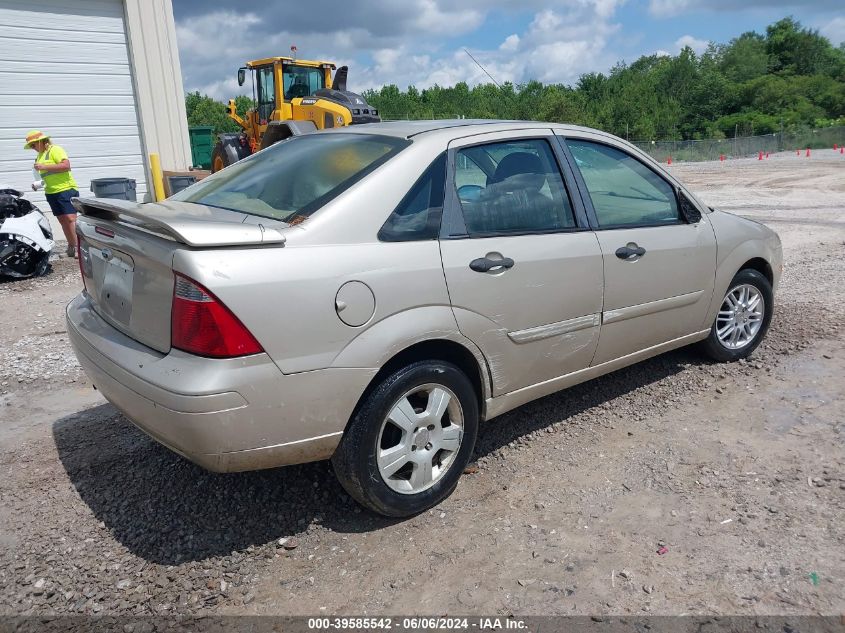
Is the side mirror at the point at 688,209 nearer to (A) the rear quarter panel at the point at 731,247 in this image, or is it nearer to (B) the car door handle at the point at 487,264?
(A) the rear quarter panel at the point at 731,247

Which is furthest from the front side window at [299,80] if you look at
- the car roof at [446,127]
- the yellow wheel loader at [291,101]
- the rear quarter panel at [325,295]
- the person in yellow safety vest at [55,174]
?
the rear quarter panel at [325,295]

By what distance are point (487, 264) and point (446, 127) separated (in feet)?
2.75

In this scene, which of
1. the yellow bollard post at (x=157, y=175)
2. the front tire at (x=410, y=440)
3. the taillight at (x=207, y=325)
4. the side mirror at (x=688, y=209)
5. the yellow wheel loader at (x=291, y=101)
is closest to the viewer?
the taillight at (x=207, y=325)

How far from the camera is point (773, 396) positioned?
180 inches

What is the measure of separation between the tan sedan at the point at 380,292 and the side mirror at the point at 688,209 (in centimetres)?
4

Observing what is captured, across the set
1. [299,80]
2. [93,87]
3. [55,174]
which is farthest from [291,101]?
[55,174]

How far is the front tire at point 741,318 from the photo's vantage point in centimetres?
491

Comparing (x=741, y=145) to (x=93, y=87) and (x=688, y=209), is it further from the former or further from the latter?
(x=688, y=209)

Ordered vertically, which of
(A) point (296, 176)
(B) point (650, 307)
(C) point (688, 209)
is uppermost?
(A) point (296, 176)

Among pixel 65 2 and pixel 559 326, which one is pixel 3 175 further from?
pixel 559 326

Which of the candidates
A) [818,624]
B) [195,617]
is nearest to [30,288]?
[195,617]

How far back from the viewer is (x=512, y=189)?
361 cm

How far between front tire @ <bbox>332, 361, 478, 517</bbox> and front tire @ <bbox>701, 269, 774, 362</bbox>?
245cm

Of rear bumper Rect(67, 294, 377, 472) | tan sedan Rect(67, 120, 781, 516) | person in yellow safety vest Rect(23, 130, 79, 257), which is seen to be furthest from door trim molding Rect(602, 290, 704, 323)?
person in yellow safety vest Rect(23, 130, 79, 257)
